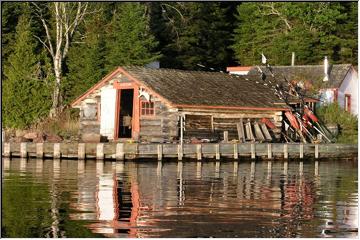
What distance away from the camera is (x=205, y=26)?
251 ft

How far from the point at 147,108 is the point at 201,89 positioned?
2.97 meters

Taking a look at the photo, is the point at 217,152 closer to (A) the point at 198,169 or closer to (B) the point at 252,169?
(B) the point at 252,169

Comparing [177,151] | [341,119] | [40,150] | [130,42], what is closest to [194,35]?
[130,42]

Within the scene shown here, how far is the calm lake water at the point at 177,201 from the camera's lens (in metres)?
18.8

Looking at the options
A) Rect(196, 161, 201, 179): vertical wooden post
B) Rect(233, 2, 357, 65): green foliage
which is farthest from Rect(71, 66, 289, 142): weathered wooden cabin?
Rect(233, 2, 357, 65): green foliage

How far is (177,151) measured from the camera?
141ft

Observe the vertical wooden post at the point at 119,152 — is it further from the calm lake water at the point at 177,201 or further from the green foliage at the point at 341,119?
the green foliage at the point at 341,119

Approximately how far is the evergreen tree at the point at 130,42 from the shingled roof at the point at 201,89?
34.9ft

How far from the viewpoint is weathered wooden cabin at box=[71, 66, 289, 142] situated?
47219mm

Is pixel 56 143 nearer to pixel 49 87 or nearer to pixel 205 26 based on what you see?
pixel 49 87

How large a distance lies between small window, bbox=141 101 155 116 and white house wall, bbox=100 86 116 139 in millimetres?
1925

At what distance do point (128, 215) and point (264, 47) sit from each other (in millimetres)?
57038

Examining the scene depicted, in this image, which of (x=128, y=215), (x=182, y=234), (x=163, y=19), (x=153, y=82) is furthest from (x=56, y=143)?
(x=163, y=19)

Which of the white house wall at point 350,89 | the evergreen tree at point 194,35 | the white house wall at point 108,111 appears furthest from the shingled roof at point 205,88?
the evergreen tree at point 194,35
